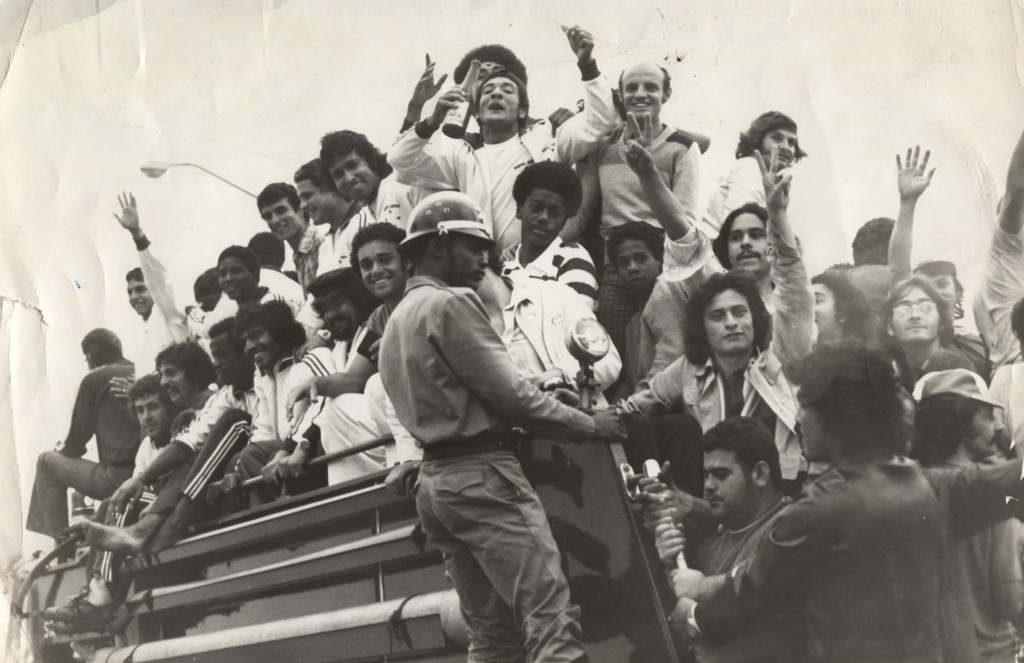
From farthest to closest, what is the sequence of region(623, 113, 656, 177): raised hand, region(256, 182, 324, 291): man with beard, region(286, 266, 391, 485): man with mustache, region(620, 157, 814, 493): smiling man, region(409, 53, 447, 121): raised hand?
1. region(256, 182, 324, 291): man with beard
2. region(409, 53, 447, 121): raised hand
3. region(286, 266, 391, 485): man with mustache
4. region(623, 113, 656, 177): raised hand
5. region(620, 157, 814, 493): smiling man

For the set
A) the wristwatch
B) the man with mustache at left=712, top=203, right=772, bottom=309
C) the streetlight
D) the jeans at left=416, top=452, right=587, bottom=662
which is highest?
the streetlight

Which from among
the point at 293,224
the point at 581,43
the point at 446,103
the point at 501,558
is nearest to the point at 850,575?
the point at 501,558

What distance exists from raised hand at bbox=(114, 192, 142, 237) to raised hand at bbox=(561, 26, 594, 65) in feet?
5.99

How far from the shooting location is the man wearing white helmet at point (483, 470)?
3691 millimetres

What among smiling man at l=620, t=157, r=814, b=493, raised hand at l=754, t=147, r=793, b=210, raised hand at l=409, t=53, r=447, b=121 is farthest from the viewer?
raised hand at l=409, t=53, r=447, b=121

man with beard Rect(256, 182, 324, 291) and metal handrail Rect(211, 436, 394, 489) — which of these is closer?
metal handrail Rect(211, 436, 394, 489)

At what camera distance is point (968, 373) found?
3857 millimetres

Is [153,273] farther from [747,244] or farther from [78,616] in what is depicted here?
[747,244]

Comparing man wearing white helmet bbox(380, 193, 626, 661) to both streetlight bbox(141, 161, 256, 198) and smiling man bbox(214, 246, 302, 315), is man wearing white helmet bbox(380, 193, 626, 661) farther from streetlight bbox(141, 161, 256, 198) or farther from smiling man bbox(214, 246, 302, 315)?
streetlight bbox(141, 161, 256, 198)

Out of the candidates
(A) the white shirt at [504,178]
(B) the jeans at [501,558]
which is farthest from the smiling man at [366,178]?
(B) the jeans at [501,558]

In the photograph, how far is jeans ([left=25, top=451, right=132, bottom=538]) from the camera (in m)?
4.86

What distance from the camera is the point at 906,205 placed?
3930 millimetres

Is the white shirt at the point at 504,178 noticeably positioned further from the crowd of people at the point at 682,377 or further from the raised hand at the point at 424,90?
the raised hand at the point at 424,90

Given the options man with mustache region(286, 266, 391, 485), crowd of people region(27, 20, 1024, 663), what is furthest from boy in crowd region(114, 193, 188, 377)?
crowd of people region(27, 20, 1024, 663)
